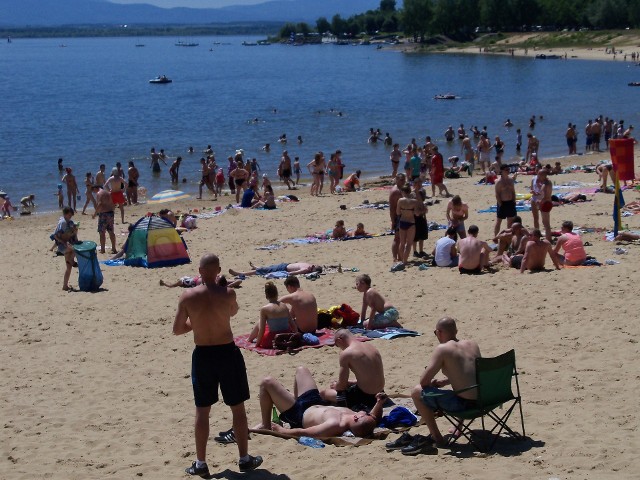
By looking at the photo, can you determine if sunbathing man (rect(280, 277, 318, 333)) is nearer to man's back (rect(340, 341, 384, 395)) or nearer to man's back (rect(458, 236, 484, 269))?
man's back (rect(340, 341, 384, 395))

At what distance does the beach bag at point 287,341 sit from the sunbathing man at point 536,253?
3.86m

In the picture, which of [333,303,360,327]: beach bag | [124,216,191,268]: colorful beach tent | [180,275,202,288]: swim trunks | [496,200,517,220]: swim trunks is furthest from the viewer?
[124,216,191,268]: colorful beach tent

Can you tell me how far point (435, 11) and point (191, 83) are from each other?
5683cm

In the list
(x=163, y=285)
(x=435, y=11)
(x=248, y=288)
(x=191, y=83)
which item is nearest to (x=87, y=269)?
(x=163, y=285)

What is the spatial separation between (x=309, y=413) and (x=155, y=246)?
26.8 feet

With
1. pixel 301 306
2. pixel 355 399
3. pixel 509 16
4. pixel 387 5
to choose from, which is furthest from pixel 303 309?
pixel 387 5

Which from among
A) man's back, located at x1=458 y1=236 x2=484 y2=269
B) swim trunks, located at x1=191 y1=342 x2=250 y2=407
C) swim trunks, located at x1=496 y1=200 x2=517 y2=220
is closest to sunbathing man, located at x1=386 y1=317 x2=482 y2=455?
swim trunks, located at x1=191 y1=342 x2=250 y2=407

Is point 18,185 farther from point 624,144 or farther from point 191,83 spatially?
point 191,83

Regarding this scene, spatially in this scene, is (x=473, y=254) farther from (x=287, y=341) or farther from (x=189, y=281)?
(x=189, y=281)

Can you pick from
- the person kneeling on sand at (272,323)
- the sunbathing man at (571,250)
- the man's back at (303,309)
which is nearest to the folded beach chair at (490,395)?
the person kneeling on sand at (272,323)

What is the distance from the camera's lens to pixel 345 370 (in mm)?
7449

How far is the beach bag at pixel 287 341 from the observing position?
9.85 m

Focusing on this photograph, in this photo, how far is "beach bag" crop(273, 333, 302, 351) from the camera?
32.3ft

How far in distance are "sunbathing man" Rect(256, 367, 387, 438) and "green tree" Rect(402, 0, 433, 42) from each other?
13313 centimetres
